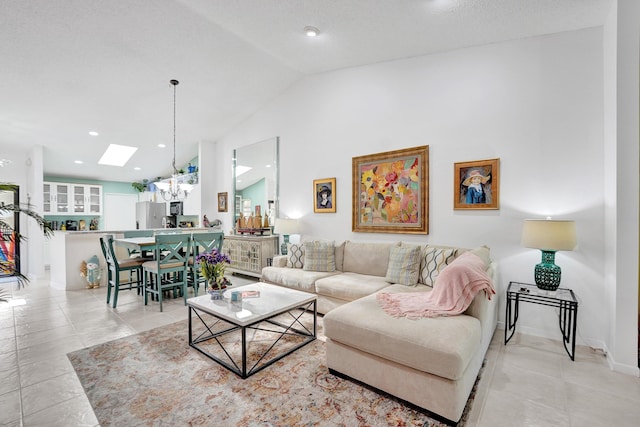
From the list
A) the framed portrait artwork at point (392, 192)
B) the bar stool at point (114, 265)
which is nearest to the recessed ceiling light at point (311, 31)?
the framed portrait artwork at point (392, 192)

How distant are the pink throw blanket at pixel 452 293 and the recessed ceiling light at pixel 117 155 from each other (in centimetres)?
666

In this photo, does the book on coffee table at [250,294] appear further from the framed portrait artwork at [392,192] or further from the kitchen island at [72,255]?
the kitchen island at [72,255]

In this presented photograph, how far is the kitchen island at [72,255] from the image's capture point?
15.5 feet

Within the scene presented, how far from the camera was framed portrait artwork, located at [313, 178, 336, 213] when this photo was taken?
176 inches

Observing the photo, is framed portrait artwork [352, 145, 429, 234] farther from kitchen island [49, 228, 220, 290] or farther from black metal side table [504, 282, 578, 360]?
kitchen island [49, 228, 220, 290]

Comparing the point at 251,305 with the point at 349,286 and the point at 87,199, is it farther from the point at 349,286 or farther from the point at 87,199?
the point at 87,199

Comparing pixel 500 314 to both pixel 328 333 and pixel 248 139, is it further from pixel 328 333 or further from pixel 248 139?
pixel 248 139

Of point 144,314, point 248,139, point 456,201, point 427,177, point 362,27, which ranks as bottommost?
point 144,314

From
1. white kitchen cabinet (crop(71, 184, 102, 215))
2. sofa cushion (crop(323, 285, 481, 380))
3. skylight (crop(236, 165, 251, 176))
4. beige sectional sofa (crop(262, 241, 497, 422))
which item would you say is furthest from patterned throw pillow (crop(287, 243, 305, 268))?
white kitchen cabinet (crop(71, 184, 102, 215))

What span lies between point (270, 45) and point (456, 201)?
303cm

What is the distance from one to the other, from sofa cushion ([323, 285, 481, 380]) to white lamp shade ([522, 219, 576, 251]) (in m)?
1.10

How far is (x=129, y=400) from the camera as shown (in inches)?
75.4

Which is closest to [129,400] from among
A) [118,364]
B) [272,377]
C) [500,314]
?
[118,364]

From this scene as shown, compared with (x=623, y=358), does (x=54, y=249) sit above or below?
above
